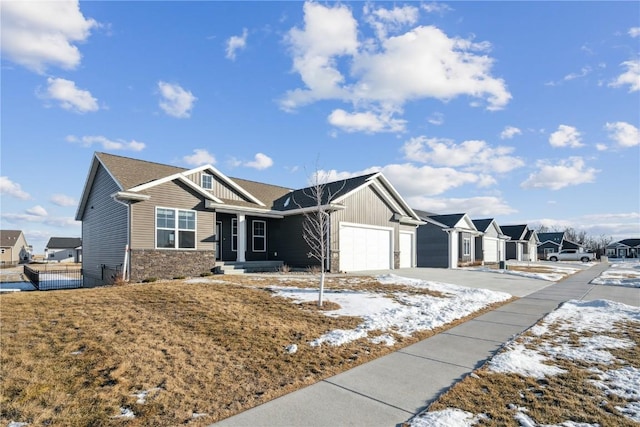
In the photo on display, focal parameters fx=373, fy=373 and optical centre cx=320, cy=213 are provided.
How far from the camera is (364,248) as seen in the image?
22.1 metres

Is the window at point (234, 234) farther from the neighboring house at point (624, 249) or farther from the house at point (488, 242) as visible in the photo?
the neighboring house at point (624, 249)

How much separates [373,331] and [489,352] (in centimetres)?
218

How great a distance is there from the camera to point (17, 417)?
166 inches

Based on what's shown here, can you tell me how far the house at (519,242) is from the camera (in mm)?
51125

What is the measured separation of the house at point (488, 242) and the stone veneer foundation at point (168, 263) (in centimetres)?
2933

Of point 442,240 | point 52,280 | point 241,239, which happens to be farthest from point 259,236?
point 442,240

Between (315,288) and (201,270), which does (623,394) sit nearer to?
(315,288)

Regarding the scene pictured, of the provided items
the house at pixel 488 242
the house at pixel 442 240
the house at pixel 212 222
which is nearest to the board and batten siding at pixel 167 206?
the house at pixel 212 222

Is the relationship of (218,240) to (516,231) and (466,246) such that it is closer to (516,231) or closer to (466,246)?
(466,246)

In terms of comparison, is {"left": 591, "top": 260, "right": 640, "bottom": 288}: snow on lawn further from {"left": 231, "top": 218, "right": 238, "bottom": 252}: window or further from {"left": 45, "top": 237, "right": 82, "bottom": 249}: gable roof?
{"left": 45, "top": 237, "right": 82, "bottom": 249}: gable roof

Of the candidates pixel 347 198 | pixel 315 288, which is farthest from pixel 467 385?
pixel 347 198

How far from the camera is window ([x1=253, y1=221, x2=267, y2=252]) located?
21.1 metres

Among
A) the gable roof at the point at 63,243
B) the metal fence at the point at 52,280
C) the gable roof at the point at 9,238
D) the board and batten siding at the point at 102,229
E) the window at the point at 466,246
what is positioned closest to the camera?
Result: the board and batten siding at the point at 102,229

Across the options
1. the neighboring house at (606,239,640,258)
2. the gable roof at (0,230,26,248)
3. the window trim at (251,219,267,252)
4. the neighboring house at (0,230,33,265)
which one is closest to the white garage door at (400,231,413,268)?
the window trim at (251,219,267,252)
